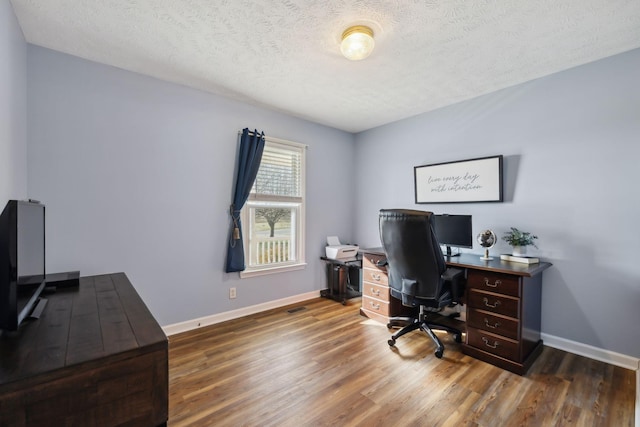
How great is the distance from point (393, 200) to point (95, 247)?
3221 millimetres

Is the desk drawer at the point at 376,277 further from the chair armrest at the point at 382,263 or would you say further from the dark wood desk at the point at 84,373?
the dark wood desk at the point at 84,373

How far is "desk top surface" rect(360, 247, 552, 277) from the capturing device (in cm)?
212

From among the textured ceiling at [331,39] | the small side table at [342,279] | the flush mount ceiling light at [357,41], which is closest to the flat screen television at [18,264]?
the textured ceiling at [331,39]

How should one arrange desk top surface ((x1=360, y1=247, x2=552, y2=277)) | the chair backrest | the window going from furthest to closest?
the window
the chair backrest
desk top surface ((x1=360, y1=247, x2=552, y2=277))

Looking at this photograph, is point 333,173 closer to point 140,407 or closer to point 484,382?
point 484,382

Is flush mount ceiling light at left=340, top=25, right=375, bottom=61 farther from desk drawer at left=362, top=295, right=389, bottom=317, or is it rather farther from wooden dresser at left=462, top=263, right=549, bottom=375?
desk drawer at left=362, top=295, right=389, bottom=317

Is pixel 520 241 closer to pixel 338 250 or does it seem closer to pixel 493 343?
pixel 493 343

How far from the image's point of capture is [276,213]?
355 cm

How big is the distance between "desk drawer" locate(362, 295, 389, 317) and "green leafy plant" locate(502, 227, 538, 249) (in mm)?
1311

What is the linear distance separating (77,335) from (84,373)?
0.93 ft

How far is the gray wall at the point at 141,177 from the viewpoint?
2.20 m

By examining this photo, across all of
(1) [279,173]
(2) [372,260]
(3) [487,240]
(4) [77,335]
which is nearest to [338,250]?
(2) [372,260]

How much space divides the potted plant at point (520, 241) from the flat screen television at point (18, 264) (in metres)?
3.23

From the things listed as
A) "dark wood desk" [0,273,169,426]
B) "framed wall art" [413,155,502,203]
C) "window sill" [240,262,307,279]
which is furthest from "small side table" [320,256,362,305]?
"dark wood desk" [0,273,169,426]
